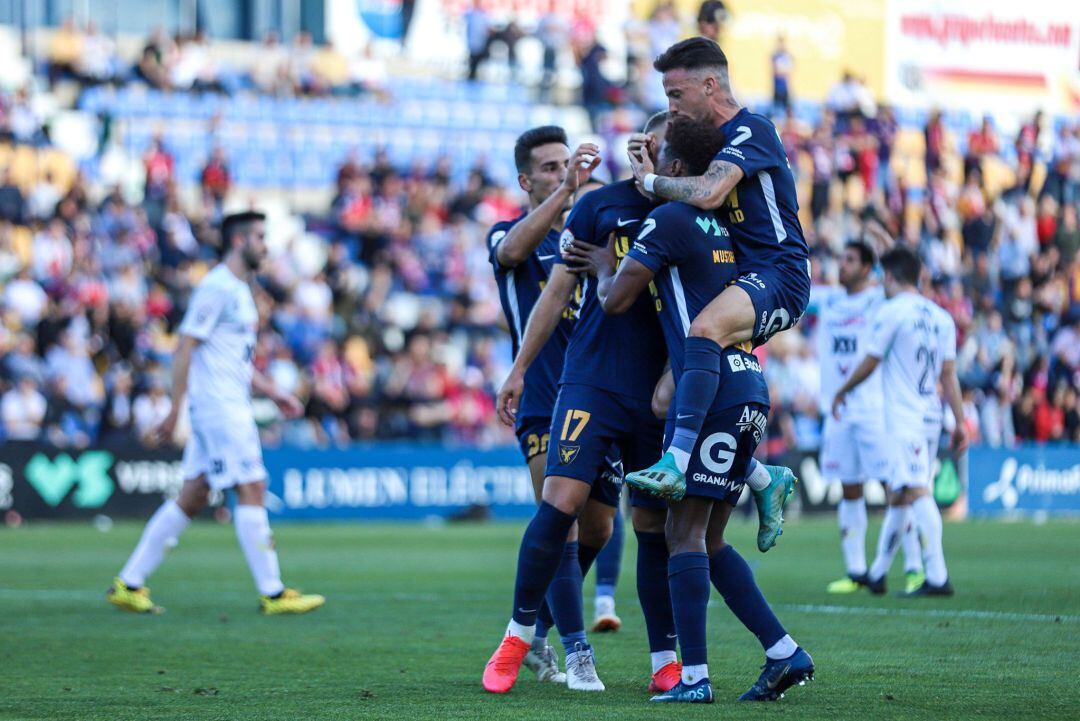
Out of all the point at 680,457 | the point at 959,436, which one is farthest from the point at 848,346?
the point at 680,457

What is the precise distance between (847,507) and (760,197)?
7.25 m

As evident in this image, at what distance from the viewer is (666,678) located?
7.19 meters

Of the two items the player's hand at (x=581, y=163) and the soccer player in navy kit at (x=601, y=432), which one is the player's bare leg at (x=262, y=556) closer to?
the soccer player in navy kit at (x=601, y=432)

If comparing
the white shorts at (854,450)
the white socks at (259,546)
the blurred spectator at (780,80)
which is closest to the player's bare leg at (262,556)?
the white socks at (259,546)

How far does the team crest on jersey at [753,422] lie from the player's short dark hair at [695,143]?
3.20ft

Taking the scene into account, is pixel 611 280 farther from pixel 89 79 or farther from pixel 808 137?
pixel 808 137

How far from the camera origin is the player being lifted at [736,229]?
660 centimetres

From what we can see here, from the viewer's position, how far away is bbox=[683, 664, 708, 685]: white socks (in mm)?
6730

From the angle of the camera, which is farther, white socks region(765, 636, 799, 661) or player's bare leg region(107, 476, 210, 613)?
player's bare leg region(107, 476, 210, 613)

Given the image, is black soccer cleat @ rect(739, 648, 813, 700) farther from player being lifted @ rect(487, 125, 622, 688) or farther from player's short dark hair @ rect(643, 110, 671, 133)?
player's short dark hair @ rect(643, 110, 671, 133)

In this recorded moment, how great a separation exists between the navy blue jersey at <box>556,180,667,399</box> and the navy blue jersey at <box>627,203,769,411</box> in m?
0.32

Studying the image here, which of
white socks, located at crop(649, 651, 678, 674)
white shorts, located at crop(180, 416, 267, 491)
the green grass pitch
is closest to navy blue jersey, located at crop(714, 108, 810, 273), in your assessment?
white socks, located at crop(649, 651, 678, 674)

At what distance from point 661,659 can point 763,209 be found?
1924 millimetres

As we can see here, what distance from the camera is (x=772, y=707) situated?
6.66 metres
